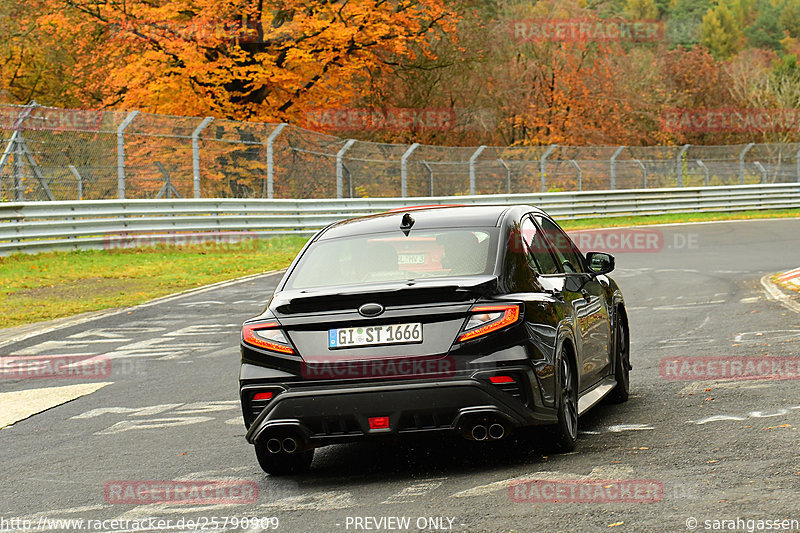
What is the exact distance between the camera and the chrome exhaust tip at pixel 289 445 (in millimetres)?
6148

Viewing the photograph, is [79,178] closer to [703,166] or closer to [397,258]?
[397,258]

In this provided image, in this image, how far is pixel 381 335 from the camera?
6012 millimetres

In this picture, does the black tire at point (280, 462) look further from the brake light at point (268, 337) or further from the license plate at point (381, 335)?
the license plate at point (381, 335)

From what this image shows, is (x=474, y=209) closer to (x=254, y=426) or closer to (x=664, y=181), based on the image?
(x=254, y=426)

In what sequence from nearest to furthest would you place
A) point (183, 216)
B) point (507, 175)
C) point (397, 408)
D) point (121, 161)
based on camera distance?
1. point (397, 408)
2. point (121, 161)
3. point (183, 216)
4. point (507, 175)

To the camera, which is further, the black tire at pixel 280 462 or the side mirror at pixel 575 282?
the side mirror at pixel 575 282

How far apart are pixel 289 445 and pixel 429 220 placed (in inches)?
66.8

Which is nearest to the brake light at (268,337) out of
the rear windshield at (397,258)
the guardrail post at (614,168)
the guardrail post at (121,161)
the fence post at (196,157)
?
the rear windshield at (397,258)

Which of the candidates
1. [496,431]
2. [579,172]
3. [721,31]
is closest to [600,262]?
[496,431]

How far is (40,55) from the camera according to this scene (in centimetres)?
4584

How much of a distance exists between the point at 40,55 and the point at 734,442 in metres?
43.7

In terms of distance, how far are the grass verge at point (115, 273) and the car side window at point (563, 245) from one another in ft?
29.5

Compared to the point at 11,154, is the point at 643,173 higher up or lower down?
lower down

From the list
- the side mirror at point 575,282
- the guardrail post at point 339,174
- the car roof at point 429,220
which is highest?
the car roof at point 429,220
